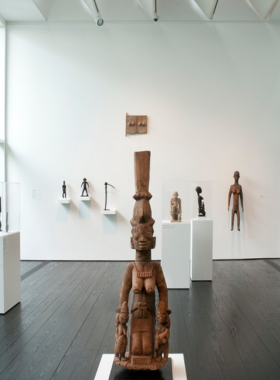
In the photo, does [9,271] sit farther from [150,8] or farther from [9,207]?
[150,8]

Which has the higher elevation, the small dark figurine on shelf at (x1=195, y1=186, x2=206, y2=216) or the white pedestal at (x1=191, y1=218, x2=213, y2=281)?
the small dark figurine on shelf at (x1=195, y1=186, x2=206, y2=216)

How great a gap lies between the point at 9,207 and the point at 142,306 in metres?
2.55

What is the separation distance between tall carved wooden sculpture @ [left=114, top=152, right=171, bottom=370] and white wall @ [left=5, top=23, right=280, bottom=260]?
13.5 ft

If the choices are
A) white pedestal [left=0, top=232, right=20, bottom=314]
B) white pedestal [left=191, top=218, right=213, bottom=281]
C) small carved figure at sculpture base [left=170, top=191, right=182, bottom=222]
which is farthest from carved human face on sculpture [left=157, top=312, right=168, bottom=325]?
white pedestal [left=191, top=218, right=213, bottom=281]

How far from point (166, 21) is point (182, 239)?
4585 mm

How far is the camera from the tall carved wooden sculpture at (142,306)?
2.31m

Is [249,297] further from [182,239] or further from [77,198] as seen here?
[77,198]

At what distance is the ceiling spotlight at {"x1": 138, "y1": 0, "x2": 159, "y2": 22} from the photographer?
19.8ft

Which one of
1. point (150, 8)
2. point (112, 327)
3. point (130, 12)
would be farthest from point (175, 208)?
point (130, 12)

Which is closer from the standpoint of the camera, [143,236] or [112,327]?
[143,236]

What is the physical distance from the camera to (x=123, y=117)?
6555mm

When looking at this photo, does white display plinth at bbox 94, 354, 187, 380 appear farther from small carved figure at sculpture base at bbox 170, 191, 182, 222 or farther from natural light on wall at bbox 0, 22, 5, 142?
natural light on wall at bbox 0, 22, 5, 142

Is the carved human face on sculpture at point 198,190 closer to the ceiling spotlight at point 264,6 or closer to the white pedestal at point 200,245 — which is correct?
the white pedestal at point 200,245

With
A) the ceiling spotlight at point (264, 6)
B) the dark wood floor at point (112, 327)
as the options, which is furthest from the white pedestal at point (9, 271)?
the ceiling spotlight at point (264, 6)
